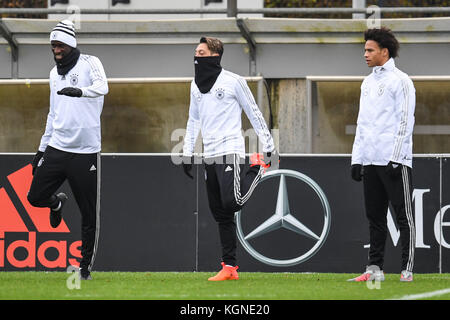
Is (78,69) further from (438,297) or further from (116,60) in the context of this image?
(116,60)

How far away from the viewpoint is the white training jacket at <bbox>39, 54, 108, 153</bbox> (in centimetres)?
859

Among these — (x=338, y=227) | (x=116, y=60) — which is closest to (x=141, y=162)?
(x=338, y=227)

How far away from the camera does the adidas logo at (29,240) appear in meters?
10.6

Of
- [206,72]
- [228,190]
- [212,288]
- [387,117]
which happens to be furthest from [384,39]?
[212,288]

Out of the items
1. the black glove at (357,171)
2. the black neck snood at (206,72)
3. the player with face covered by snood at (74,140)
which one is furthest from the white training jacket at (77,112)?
the black glove at (357,171)

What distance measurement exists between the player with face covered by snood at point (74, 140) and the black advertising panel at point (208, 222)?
1.97 metres

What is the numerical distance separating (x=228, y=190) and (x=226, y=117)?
0.62 m

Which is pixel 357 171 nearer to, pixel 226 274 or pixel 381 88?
pixel 381 88

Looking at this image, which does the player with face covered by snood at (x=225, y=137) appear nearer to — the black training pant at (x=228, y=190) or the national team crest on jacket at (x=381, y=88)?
the black training pant at (x=228, y=190)

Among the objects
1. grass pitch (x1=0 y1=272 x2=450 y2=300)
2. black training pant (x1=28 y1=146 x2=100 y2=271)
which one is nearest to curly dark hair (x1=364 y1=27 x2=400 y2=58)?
grass pitch (x1=0 y1=272 x2=450 y2=300)

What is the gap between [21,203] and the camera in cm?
1073
